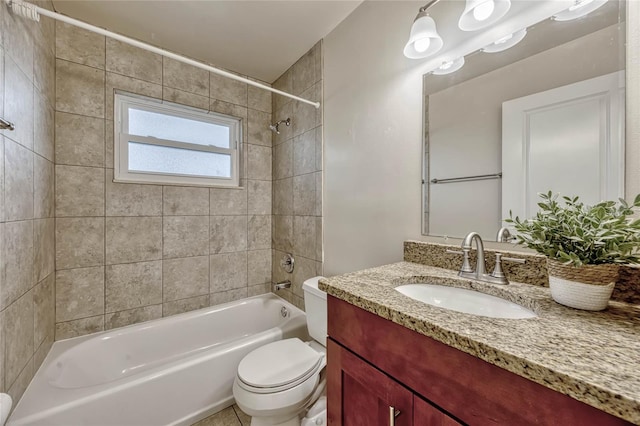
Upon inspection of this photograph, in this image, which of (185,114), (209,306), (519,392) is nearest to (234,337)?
(209,306)

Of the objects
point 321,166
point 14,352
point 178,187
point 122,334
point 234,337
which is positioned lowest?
point 234,337

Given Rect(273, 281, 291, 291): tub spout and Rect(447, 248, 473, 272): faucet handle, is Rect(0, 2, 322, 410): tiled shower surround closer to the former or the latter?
Rect(273, 281, 291, 291): tub spout

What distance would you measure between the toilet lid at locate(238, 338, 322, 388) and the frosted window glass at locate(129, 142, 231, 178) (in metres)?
1.52

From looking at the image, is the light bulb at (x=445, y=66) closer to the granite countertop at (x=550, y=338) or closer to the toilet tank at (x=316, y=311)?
the granite countertop at (x=550, y=338)

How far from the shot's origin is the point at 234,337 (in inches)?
83.4

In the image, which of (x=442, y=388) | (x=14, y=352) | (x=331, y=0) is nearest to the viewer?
(x=442, y=388)

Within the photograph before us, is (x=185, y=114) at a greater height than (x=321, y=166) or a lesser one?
greater

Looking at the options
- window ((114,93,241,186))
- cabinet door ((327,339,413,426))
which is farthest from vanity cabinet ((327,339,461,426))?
window ((114,93,241,186))

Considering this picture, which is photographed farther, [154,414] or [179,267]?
[179,267]

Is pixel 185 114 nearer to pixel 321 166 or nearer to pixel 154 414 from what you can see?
pixel 321 166

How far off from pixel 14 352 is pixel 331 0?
2.35 metres

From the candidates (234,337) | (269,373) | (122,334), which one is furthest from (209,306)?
(269,373)

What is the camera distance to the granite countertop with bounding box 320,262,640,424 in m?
0.36

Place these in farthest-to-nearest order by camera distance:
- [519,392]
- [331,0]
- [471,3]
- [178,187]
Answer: [178,187]
[331,0]
[471,3]
[519,392]
